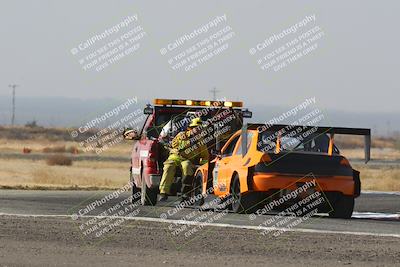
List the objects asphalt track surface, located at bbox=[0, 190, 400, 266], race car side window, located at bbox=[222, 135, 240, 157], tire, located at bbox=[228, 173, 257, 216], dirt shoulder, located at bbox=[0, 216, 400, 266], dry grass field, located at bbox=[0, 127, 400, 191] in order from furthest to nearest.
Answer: dry grass field, located at bbox=[0, 127, 400, 191], race car side window, located at bbox=[222, 135, 240, 157], tire, located at bbox=[228, 173, 257, 216], asphalt track surface, located at bbox=[0, 190, 400, 266], dirt shoulder, located at bbox=[0, 216, 400, 266]

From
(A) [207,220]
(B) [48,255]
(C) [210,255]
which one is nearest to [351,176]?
(A) [207,220]

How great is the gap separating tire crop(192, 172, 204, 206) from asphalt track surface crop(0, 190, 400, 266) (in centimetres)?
24

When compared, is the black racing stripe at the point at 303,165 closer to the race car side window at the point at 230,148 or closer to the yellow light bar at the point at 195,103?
the race car side window at the point at 230,148

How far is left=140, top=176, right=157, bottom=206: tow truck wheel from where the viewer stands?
22.0 meters

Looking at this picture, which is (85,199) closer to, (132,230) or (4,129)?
(132,230)

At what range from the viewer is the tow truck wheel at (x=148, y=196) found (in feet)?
72.2

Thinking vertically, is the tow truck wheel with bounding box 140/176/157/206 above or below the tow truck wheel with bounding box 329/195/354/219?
above

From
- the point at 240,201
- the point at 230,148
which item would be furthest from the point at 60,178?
the point at 240,201

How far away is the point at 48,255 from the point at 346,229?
5710mm

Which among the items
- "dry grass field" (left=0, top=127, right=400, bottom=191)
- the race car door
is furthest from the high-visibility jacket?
"dry grass field" (left=0, top=127, right=400, bottom=191)

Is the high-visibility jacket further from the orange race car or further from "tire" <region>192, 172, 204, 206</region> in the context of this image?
the orange race car

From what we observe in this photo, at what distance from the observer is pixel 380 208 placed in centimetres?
2436

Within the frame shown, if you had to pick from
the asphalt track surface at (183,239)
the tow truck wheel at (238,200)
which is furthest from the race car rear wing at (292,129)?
the asphalt track surface at (183,239)

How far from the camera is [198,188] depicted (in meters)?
21.2
